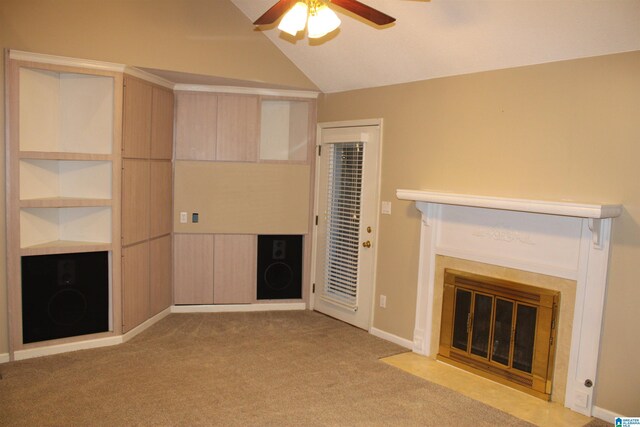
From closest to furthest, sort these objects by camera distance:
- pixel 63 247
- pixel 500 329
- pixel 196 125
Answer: pixel 500 329
pixel 63 247
pixel 196 125

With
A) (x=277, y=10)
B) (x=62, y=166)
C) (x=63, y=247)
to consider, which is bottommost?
(x=63, y=247)

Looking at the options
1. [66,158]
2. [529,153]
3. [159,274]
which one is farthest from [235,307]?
[529,153]

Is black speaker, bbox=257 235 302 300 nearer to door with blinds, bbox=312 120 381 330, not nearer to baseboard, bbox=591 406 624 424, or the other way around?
door with blinds, bbox=312 120 381 330

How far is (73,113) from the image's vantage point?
14.8 feet

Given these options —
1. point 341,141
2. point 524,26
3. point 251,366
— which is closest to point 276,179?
point 341,141

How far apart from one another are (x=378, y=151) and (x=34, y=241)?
3155 millimetres

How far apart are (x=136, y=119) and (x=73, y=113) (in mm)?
526

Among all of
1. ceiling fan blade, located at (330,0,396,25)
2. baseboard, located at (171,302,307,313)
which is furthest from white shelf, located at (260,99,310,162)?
ceiling fan blade, located at (330,0,396,25)

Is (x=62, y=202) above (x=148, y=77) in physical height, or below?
below

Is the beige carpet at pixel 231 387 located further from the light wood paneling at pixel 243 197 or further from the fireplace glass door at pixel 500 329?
the light wood paneling at pixel 243 197

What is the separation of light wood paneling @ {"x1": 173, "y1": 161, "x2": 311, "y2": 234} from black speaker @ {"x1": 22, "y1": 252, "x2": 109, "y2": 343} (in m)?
1.23

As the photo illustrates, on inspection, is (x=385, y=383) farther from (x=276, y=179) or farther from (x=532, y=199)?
(x=276, y=179)

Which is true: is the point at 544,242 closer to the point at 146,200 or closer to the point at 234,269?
the point at 234,269

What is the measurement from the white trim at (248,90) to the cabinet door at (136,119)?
616 mm
